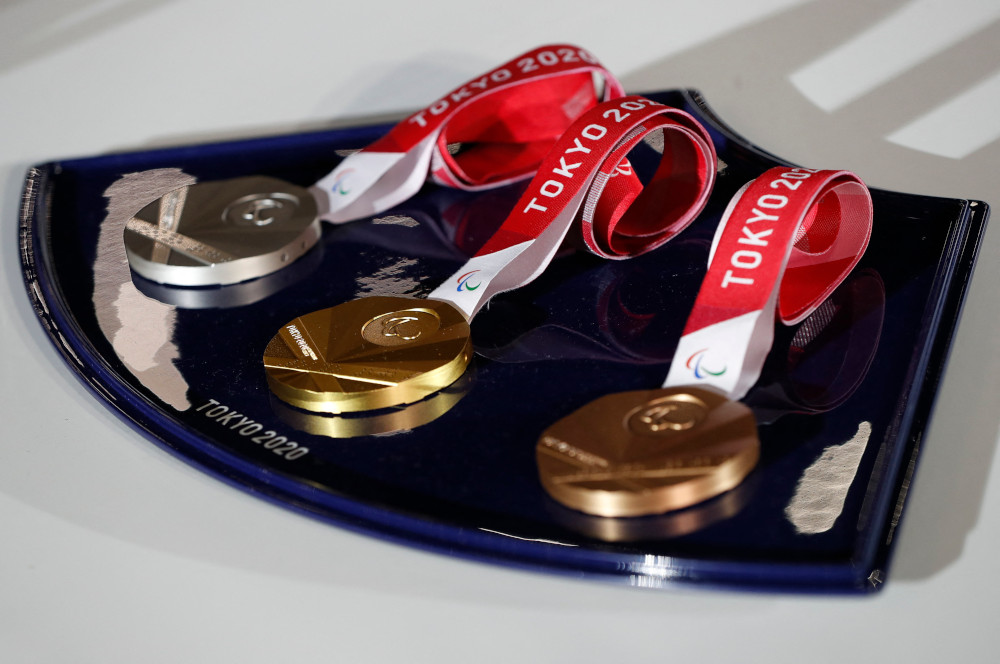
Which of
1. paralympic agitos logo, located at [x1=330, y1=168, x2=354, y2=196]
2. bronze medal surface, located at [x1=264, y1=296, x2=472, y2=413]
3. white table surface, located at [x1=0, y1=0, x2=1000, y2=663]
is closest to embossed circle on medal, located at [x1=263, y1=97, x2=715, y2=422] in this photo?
bronze medal surface, located at [x1=264, y1=296, x2=472, y2=413]

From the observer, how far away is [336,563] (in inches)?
39.3

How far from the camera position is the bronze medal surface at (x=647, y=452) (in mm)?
970

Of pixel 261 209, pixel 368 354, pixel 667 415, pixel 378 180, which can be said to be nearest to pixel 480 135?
pixel 378 180

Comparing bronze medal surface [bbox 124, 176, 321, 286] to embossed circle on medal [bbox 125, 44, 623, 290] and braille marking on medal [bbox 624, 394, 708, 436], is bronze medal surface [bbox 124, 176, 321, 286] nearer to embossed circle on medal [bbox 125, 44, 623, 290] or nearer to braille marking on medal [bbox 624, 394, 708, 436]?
embossed circle on medal [bbox 125, 44, 623, 290]

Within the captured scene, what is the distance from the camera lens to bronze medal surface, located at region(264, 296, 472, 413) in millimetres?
1126

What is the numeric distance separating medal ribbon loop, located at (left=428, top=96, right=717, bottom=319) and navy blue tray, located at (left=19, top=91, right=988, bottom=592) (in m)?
0.03

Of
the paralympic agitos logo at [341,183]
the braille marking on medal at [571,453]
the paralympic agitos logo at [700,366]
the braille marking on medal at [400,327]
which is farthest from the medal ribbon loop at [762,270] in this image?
the paralympic agitos logo at [341,183]

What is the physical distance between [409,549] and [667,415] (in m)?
0.26

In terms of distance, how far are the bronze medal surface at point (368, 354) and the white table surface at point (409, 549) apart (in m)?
0.13

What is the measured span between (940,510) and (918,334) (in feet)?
0.74

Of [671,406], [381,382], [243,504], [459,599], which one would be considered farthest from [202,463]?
[671,406]

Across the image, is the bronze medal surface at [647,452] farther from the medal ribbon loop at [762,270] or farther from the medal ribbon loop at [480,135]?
the medal ribbon loop at [480,135]

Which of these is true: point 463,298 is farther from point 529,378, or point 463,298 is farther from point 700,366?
point 700,366

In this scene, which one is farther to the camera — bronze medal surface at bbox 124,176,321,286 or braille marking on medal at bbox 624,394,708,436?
bronze medal surface at bbox 124,176,321,286
